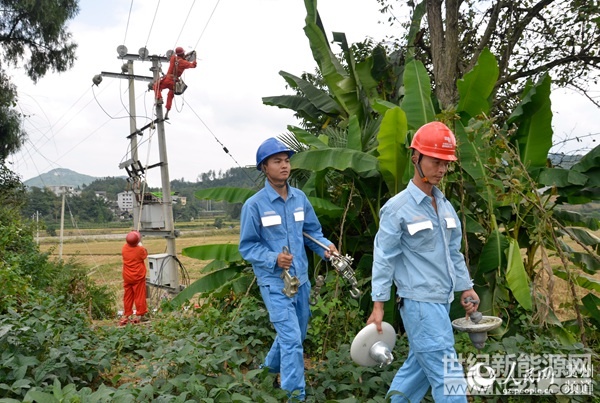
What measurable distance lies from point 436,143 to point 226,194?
3.44 meters

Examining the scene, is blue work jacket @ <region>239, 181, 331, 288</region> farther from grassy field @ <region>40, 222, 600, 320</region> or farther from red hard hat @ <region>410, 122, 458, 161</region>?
grassy field @ <region>40, 222, 600, 320</region>

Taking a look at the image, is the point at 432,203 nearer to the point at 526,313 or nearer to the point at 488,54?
the point at 526,313

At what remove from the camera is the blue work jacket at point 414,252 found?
2.91 metres

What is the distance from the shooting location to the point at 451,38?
6934 millimetres

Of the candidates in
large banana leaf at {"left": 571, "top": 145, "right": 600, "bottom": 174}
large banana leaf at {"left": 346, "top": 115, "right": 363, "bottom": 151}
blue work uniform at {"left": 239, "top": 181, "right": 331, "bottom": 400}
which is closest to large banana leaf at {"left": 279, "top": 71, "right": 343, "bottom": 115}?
large banana leaf at {"left": 346, "top": 115, "right": 363, "bottom": 151}

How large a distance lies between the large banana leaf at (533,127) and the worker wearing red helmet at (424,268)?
2.63 metres

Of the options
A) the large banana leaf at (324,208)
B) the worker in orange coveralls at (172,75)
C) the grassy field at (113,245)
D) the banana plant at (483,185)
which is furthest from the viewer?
the grassy field at (113,245)

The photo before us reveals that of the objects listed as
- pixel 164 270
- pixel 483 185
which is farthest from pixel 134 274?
pixel 483 185

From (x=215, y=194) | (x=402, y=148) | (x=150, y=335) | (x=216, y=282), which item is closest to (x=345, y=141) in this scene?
(x=402, y=148)

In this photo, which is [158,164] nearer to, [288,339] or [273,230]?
[273,230]

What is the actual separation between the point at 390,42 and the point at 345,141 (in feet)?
11.7

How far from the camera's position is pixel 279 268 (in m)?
3.57

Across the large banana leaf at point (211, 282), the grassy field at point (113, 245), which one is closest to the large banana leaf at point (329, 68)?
the large banana leaf at point (211, 282)

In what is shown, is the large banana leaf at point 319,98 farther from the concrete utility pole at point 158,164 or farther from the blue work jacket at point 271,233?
the concrete utility pole at point 158,164
